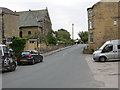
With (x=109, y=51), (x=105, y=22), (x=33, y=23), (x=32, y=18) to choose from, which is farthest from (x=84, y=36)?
(x=109, y=51)

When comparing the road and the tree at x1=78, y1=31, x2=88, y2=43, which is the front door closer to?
the road

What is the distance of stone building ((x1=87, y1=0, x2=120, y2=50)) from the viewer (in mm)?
37031

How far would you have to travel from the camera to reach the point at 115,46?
70.0 ft

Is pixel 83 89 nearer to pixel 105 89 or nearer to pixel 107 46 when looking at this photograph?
pixel 105 89

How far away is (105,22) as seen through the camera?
37312mm

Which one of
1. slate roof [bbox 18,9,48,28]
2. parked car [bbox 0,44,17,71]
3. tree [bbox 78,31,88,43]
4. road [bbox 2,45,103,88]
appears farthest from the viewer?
tree [bbox 78,31,88,43]

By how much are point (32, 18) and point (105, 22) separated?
105 feet

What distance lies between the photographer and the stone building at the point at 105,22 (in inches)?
1458

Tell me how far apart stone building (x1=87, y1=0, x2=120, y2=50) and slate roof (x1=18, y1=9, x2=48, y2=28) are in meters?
27.1

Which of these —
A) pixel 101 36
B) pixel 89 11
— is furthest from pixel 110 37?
pixel 89 11

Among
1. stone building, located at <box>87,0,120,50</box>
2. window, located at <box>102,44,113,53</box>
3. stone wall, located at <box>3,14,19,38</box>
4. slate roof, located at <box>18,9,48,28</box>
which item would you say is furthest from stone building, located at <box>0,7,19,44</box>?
window, located at <box>102,44,113,53</box>

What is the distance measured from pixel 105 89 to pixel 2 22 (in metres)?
33.9

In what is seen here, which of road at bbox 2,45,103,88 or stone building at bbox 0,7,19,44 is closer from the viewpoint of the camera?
road at bbox 2,45,103,88

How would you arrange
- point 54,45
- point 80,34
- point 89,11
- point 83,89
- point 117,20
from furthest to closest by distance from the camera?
point 80,34 < point 54,45 < point 89,11 < point 117,20 < point 83,89
